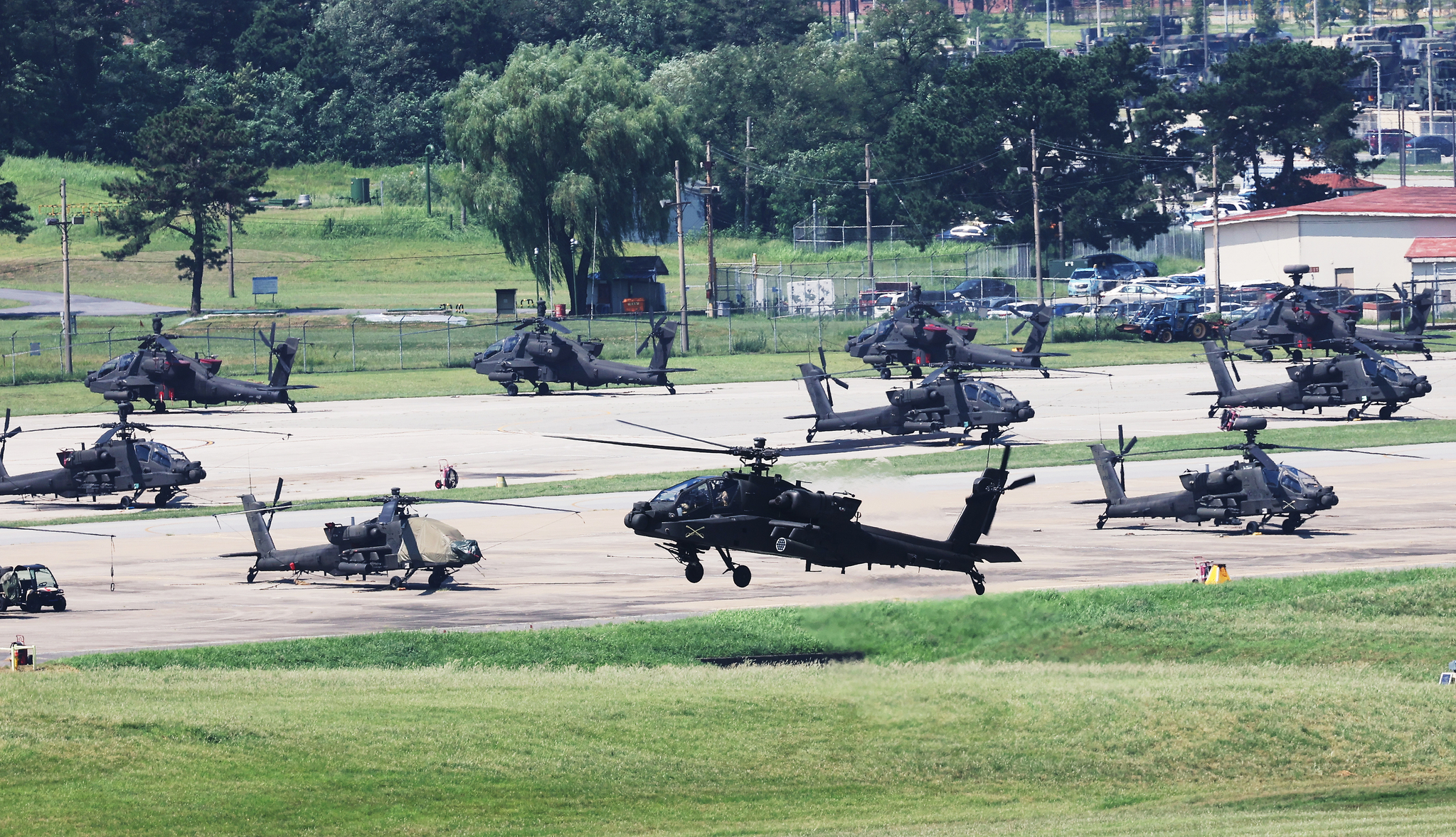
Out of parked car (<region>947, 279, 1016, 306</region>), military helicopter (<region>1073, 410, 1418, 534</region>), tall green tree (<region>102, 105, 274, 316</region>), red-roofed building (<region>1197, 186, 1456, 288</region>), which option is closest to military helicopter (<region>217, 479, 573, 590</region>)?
military helicopter (<region>1073, 410, 1418, 534</region>)

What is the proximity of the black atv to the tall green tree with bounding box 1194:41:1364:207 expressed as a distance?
12288 centimetres

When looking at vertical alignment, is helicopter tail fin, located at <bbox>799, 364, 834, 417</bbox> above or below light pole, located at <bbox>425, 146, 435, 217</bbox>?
below

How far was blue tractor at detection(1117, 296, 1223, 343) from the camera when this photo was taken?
97.8m

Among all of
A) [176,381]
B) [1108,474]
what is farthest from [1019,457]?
[176,381]

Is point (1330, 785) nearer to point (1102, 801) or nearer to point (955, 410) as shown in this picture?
point (1102, 801)

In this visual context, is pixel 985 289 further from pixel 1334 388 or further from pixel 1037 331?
pixel 1334 388

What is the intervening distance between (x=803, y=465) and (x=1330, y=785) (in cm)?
1001

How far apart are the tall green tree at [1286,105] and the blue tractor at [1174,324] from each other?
5084 centimetres

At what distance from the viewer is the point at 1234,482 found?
4431cm

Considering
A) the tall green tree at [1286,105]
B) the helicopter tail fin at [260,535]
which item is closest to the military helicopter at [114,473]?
the helicopter tail fin at [260,535]

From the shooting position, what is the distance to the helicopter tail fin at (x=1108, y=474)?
45625 mm

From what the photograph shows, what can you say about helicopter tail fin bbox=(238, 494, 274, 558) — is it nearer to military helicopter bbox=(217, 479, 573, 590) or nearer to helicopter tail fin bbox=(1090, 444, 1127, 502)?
military helicopter bbox=(217, 479, 573, 590)

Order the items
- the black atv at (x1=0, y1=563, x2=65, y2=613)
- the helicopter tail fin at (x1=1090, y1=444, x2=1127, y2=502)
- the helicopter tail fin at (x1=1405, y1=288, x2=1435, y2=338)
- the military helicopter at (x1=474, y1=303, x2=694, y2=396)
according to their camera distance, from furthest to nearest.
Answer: the helicopter tail fin at (x1=1405, y1=288, x2=1435, y2=338) < the military helicopter at (x1=474, y1=303, x2=694, y2=396) < the helicopter tail fin at (x1=1090, y1=444, x2=1127, y2=502) < the black atv at (x1=0, y1=563, x2=65, y2=613)

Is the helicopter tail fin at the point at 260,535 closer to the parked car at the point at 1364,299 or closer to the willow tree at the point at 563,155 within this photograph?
the willow tree at the point at 563,155
